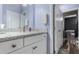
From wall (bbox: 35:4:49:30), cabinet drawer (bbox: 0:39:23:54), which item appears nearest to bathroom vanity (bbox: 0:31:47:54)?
cabinet drawer (bbox: 0:39:23:54)

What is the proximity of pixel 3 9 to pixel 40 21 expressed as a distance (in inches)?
32.0

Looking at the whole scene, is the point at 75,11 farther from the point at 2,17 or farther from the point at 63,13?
the point at 2,17

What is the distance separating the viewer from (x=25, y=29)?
175 centimetres

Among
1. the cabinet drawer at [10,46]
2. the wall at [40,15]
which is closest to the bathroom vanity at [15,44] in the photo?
the cabinet drawer at [10,46]

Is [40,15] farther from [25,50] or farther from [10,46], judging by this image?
[10,46]

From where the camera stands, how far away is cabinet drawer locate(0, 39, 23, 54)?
2.47 feet

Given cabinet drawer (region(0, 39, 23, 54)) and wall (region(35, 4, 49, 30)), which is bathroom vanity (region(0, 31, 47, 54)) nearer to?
cabinet drawer (region(0, 39, 23, 54))

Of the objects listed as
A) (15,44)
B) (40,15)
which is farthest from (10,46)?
(40,15)

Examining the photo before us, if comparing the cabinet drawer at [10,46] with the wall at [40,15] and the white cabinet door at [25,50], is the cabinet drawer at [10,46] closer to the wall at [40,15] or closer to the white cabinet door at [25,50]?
the white cabinet door at [25,50]

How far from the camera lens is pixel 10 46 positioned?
0.82 meters

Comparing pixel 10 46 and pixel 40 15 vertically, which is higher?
pixel 40 15

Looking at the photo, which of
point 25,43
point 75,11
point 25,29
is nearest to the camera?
point 25,43

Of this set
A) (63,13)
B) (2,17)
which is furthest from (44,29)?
(2,17)

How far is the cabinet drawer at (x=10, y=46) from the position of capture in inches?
29.7
